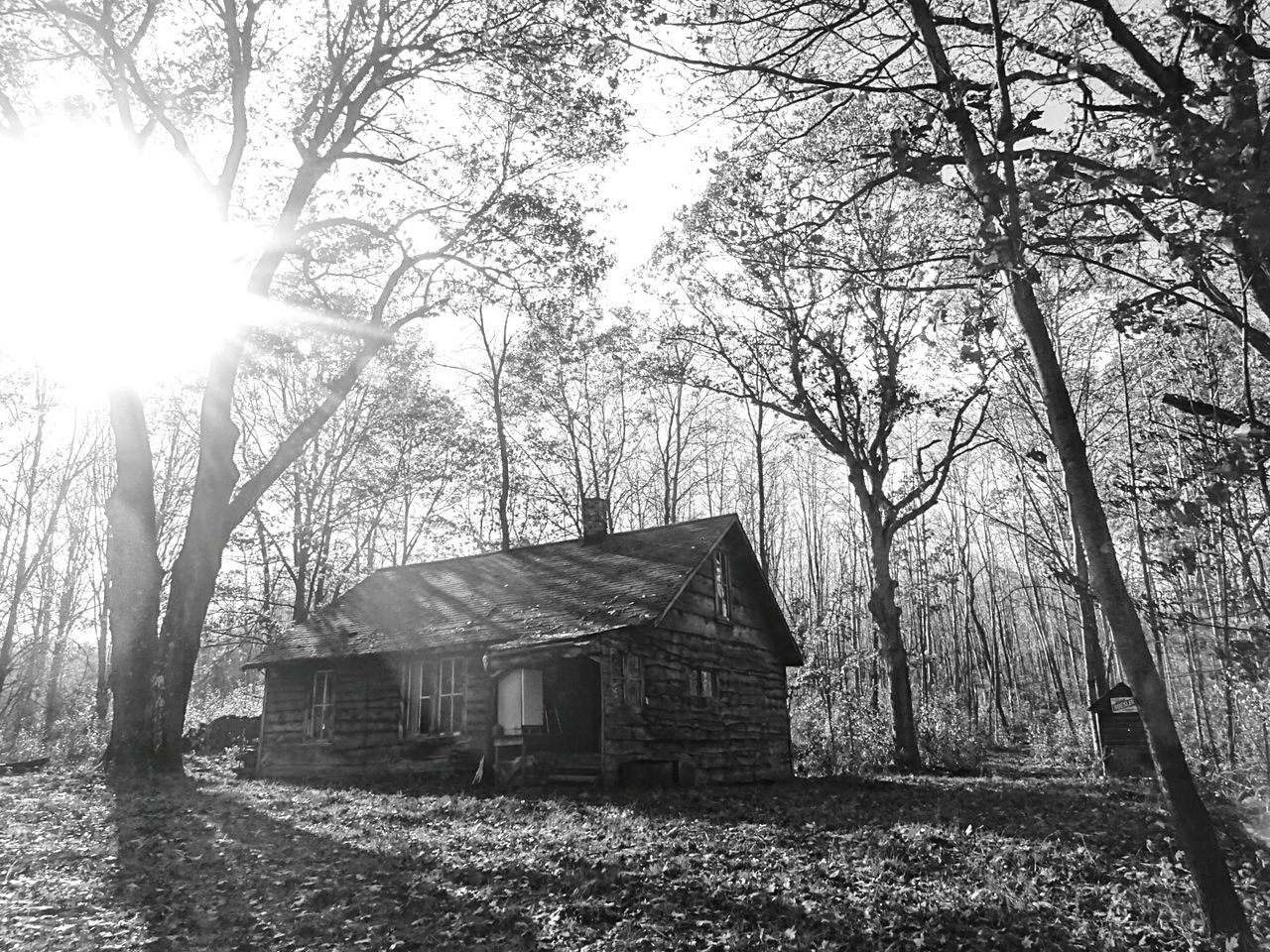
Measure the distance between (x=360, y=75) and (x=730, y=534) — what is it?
42.1 ft

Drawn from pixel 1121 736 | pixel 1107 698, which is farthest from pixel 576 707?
pixel 1121 736

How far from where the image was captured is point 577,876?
7957mm

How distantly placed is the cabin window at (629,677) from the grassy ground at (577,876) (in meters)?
3.04

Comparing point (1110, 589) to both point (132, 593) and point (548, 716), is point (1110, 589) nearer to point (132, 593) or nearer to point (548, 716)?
point (548, 716)

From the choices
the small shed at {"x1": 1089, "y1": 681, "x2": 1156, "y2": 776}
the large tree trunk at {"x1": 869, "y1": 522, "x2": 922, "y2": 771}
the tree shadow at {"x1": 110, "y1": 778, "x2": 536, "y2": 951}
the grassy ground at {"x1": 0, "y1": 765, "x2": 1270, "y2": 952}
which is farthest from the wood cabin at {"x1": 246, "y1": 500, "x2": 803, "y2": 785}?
the small shed at {"x1": 1089, "y1": 681, "x2": 1156, "y2": 776}

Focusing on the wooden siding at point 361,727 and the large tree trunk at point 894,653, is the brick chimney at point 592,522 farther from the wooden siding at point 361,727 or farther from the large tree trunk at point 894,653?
the large tree trunk at point 894,653

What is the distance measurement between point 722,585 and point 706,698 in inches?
109

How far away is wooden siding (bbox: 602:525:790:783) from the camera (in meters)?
15.7

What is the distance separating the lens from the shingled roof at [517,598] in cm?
1638

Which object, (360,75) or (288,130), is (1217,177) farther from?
(288,130)

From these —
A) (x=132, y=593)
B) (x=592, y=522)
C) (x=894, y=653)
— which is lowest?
(x=894, y=653)

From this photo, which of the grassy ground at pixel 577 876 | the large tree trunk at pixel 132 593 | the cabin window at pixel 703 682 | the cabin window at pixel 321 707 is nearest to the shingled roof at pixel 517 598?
the cabin window at pixel 321 707

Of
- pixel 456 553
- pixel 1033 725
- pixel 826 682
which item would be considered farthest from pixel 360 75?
pixel 1033 725

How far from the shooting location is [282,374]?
2975 cm
